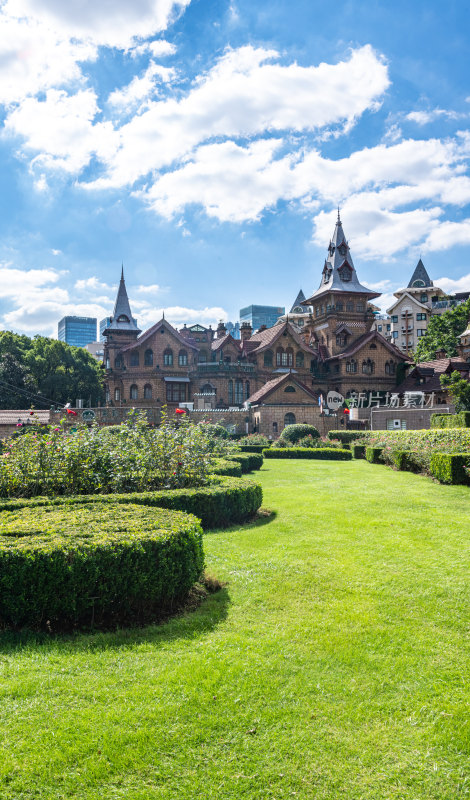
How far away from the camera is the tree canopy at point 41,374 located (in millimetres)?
47344

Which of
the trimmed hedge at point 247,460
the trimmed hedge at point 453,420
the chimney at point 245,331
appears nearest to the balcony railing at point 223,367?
the chimney at point 245,331

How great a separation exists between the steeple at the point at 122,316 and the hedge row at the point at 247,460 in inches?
1422

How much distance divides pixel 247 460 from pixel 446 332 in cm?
4492

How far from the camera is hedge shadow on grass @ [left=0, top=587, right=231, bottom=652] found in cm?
555

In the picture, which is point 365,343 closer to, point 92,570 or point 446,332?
point 446,332

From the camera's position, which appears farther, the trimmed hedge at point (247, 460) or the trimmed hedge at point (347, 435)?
the trimmed hedge at point (347, 435)

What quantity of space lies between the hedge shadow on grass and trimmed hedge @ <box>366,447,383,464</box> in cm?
1861

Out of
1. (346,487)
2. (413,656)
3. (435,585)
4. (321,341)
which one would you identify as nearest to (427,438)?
(346,487)

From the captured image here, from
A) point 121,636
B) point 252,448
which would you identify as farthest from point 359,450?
point 121,636

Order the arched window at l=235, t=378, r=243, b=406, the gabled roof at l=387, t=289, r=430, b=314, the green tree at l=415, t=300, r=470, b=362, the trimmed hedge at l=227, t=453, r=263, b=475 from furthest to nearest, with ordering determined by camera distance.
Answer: the gabled roof at l=387, t=289, r=430, b=314, the green tree at l=415, t=300, r=470, b=362, the arched window at l=235, t=378, r=243, b=406, the trimmed hedge at l=227, t=453, r=263, b=475

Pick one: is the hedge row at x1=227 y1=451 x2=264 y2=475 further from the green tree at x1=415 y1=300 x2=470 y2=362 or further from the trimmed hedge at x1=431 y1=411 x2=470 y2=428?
the green tree at x1=415 y1=300 x2=470 y2=362

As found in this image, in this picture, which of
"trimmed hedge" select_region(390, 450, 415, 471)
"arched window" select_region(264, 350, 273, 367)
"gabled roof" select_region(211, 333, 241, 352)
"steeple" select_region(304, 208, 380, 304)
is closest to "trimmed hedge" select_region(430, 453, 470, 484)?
"trimmed hedge" select_region(390, 450, 415, 471)

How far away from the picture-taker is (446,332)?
58.1 meters

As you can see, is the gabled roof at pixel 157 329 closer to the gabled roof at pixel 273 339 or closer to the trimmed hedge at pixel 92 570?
the gabled roof at pixel 273 339
